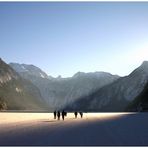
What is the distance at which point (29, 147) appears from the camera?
20.3 metres

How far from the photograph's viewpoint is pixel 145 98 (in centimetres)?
18238

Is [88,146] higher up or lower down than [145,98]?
higher up

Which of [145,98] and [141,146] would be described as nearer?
[141,146]

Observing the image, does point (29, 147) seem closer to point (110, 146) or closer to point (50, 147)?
point (50, 147)

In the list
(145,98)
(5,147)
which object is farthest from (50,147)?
(145,98)

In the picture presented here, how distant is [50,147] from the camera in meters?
20.4

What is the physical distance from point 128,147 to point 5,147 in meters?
7.97

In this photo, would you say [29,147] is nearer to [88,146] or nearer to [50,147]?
[50,147]

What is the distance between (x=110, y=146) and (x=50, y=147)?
13.1ft

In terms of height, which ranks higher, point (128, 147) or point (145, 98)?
point (128, 147)

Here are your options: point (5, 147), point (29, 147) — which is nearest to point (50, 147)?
point (29, 147)

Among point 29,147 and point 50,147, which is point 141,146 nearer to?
point 50,147

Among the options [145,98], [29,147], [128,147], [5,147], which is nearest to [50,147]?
[29,147]

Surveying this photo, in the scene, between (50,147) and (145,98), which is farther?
(145,98)
